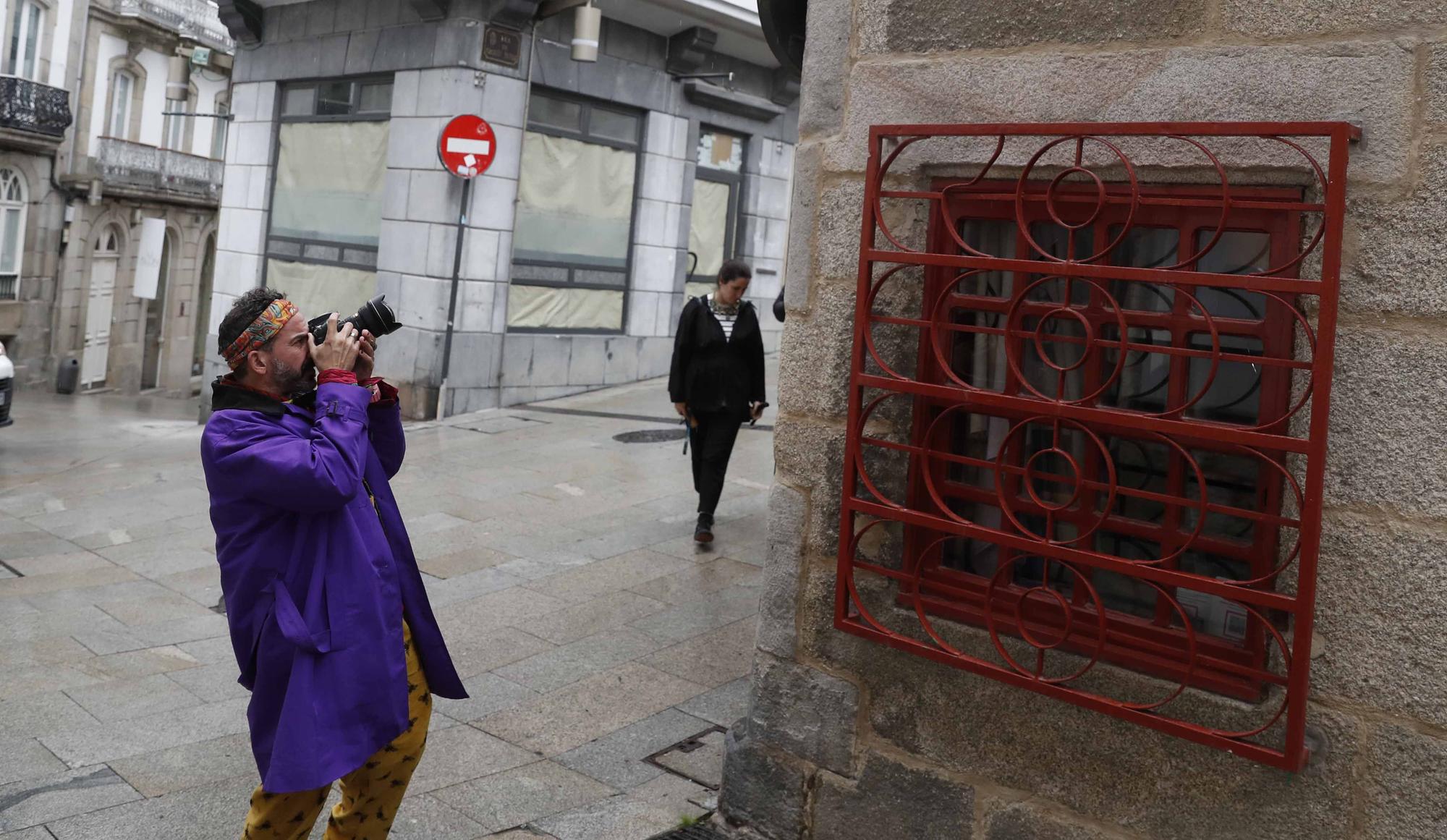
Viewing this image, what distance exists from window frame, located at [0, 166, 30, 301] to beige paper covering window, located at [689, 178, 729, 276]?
16035 mm

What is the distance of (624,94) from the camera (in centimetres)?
1402

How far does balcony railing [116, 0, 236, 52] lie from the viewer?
26.8 meters

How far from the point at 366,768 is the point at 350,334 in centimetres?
Answer: 109

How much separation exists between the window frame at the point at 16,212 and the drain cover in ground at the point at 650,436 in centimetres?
1859

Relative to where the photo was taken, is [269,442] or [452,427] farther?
[452,427]

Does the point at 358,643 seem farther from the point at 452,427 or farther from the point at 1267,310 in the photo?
the point at 452,427

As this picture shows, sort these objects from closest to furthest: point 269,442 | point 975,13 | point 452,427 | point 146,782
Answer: point 269,442 < point 975,13 < point 146,782 < point 452,427

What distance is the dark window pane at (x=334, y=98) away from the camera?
45.5ft

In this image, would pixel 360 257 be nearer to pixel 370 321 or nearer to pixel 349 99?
pixel 349 99

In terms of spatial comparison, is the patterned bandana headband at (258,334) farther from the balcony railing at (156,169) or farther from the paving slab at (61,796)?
the balcony railing at (156,169)

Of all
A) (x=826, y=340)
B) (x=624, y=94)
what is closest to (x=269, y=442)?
(x=826, y=340)

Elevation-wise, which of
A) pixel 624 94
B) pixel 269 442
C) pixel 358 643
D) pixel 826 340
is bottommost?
pixel 358 643

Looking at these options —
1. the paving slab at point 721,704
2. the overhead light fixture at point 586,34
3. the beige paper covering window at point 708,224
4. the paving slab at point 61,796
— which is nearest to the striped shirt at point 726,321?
the paving slab at point 721,704

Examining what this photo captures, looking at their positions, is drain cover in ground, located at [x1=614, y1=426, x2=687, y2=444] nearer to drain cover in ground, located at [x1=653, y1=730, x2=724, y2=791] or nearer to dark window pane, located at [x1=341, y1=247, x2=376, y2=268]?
dark window pane, located at [x1=341, y1=247, x2=376, y2=268]
